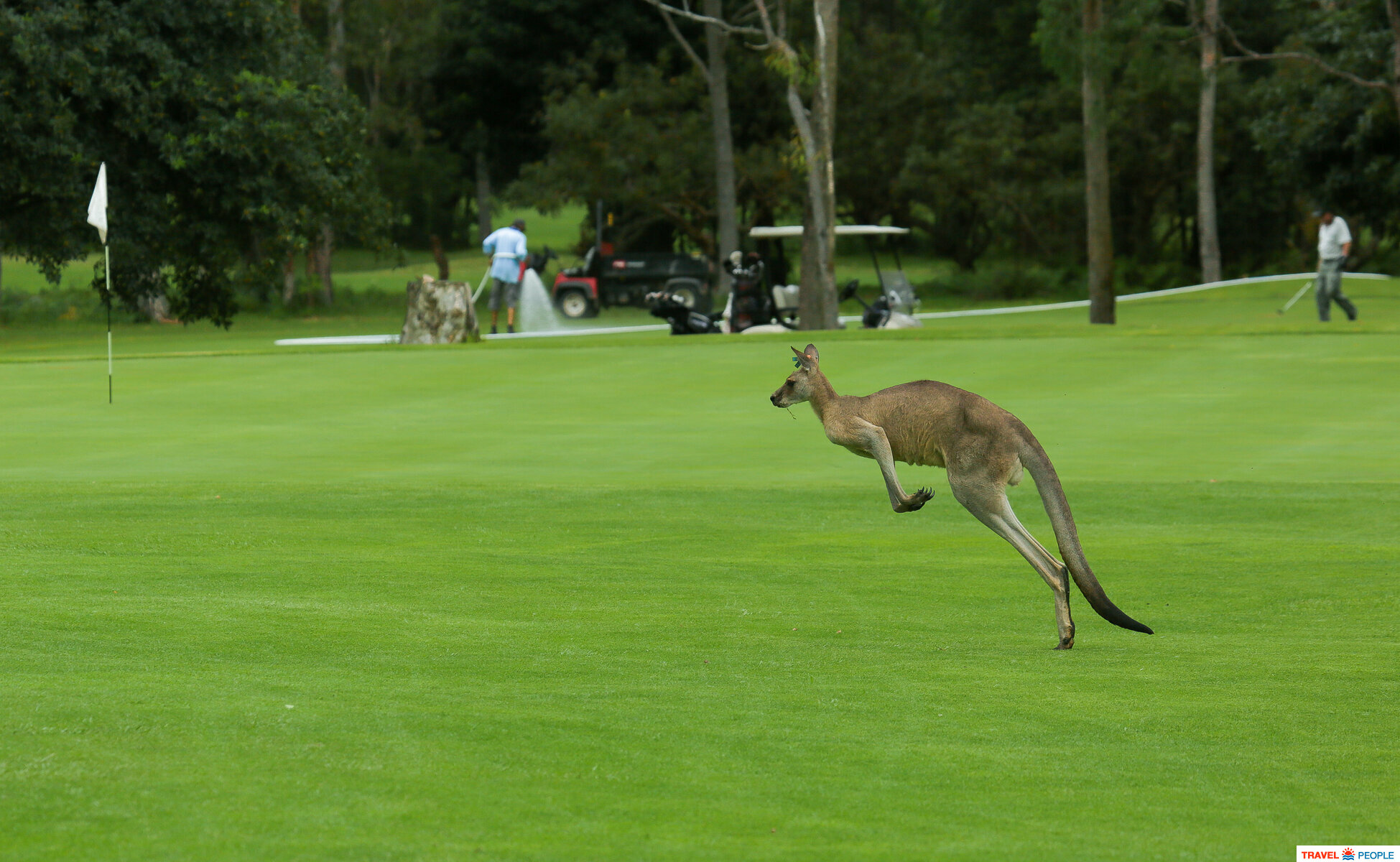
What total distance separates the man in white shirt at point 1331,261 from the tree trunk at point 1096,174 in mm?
3824

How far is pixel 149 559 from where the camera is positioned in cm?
938

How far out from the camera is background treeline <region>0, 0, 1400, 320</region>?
115 feet

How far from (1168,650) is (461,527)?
519cm

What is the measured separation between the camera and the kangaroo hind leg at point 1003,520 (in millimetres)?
6410

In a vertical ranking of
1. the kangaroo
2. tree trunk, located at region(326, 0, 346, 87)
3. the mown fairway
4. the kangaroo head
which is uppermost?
tree trunk, located at region(326, 0, 346, 87)

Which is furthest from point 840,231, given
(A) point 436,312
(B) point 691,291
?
(A) point 436,312

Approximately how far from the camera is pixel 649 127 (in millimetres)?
49875

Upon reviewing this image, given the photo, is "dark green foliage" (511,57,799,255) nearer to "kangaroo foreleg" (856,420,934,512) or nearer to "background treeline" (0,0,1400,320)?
"background treeline" (0,0,1400,320)

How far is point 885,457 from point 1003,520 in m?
0.62

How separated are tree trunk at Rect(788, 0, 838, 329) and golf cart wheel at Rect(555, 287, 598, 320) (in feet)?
33.6

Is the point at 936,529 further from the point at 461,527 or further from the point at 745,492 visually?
the point at 461,527

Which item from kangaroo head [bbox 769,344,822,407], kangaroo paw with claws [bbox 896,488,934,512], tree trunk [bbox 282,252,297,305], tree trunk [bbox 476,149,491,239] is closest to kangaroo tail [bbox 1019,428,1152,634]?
kangaroo paw with claws [bbox 896,488,934,512]

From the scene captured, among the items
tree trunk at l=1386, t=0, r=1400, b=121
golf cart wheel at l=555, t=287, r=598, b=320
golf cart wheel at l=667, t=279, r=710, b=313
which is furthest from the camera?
golf cart wheel at l=555, t=287, r=598, b=320

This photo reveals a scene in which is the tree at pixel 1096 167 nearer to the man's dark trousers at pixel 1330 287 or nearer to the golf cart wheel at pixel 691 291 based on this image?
the man's dark trousers at pixel 1330 287
